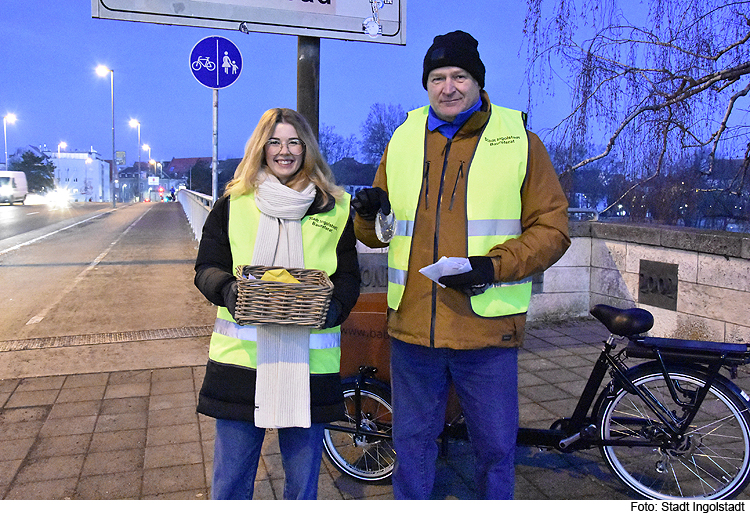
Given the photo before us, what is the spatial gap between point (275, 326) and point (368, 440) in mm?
1429

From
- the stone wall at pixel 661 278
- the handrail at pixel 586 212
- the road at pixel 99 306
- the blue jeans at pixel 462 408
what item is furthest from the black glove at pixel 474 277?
the handrail at pixel 586 212

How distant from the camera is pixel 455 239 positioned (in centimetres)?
247

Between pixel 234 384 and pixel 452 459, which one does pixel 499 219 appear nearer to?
pixel 234 384

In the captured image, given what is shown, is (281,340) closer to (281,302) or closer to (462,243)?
(281,302)

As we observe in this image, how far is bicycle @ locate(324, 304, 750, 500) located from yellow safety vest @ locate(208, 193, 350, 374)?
1055 mm

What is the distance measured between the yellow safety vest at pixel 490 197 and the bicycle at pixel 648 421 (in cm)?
98

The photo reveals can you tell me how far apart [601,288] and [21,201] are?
161 ft

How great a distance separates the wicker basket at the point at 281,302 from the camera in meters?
2.10

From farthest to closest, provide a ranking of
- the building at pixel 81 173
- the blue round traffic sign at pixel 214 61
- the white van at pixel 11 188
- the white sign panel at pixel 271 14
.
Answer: the building at pixel 81 173 < the white van at pixel 11 188 < the blue round traffic sign at pixel 214 61 < the white sign panel at pixel 271 14

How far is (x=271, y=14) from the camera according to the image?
459 centimetres

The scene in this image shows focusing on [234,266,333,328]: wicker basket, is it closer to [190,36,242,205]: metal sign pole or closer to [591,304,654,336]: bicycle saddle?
[591,304,654,336]: bicycle saddle

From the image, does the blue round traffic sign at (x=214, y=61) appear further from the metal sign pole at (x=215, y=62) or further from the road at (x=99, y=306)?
the road at (x=99, y=306)

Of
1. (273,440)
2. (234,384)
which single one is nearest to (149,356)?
(273,440)

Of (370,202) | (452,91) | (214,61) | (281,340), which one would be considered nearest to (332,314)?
(281,340)
